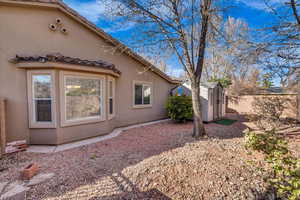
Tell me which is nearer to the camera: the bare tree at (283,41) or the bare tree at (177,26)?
the bare tree at (283,41)

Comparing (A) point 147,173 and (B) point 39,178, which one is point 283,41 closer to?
(A) point 147,173

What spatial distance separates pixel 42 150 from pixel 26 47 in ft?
11.9

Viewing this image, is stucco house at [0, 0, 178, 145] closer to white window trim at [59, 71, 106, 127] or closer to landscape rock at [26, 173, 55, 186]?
white window trim at [59, 71, 106, 127]

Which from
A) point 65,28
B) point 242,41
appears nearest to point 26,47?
point 65,28

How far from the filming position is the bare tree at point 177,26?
17.0ft

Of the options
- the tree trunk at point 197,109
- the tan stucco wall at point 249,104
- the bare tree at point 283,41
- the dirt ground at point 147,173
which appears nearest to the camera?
the dirt ground at point 147,173

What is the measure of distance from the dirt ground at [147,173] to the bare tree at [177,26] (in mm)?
2135

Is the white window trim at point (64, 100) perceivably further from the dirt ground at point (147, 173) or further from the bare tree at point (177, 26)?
the bare tree at point (177, 26)

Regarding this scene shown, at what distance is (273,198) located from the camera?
2721 mm

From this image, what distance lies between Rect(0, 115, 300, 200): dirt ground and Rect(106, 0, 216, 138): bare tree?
2135 millimetres

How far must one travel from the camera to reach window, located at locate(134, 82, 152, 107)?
339 inches

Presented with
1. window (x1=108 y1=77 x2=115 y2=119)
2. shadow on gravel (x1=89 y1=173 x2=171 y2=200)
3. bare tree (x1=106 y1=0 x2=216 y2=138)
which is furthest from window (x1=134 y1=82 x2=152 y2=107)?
shadow on gravel (x1=89 y1=173 x2=171 y2=200)

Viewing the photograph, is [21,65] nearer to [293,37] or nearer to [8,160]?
[8,160]

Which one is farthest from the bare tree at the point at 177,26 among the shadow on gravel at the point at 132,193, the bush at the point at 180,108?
the shadow on gravel at the point at 132,193
